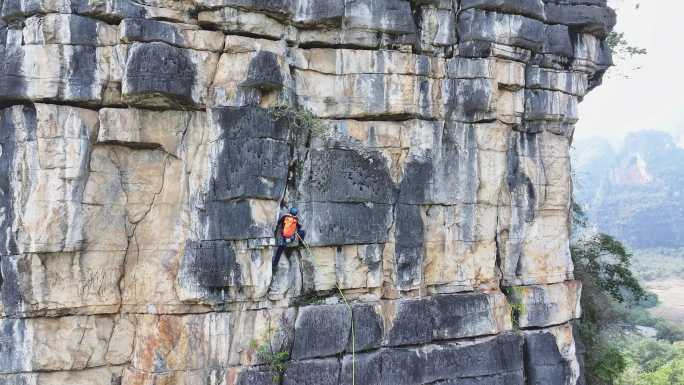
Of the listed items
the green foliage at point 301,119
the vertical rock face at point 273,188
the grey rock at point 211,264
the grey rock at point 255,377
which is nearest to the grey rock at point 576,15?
the vertical rock face at point 273,188

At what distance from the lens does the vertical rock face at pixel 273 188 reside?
28.4 ft

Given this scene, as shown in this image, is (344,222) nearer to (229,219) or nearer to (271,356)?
(229,219)

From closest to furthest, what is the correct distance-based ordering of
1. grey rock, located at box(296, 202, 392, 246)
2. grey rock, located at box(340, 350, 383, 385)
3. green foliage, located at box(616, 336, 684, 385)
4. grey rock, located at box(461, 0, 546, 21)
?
grey rock, located at box(340, 350, 383, 385)
grey rock, located at box(296, 202, 392, 246)
grey rock, located at box(461, 0, 546, 21)
green foliage, located at box(616, 336, 684, 385)

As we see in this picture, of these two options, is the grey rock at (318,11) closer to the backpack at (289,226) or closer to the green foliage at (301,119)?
the green foliage at (301,119)

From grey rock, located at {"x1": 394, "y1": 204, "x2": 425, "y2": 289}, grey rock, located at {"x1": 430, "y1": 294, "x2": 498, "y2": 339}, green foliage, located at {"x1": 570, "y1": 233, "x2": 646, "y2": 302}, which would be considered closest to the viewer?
grey rock, located at {"x1": 394, "y1": 204, "x2": 425, "y2": 289}

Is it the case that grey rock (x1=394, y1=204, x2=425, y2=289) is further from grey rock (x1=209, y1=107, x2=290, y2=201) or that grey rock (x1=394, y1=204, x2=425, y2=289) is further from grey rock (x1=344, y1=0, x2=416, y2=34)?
grey rock (x1=344, y1=0, x2=416, y2=34)

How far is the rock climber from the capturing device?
9.40 m

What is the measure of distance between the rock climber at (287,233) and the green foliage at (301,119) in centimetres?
147

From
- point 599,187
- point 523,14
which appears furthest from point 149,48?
point 599,187

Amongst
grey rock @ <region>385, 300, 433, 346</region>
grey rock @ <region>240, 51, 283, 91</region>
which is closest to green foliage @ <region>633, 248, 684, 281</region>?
grey rock @ <region>385, 300, 433, 346</region>

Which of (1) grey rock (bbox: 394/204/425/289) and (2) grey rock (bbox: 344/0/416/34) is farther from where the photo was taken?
(1) grey rock (bbox: 394/204/425/289)

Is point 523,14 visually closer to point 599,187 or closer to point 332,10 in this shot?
point 332,10

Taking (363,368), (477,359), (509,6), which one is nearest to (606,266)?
(477,359)

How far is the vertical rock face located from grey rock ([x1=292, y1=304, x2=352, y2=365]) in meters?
0.03
